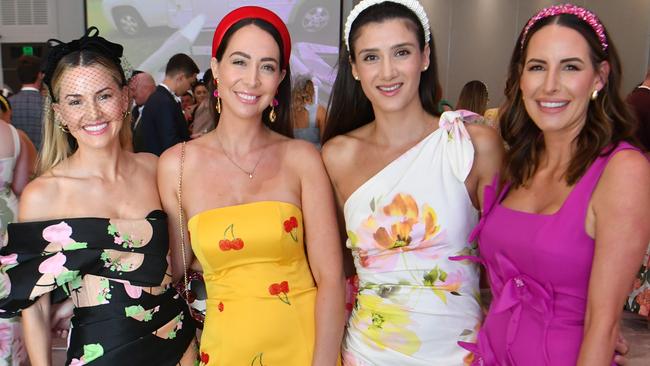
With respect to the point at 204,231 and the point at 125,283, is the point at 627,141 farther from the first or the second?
the point at 125,283

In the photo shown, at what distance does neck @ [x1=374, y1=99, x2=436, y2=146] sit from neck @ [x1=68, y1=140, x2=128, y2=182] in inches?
37.6

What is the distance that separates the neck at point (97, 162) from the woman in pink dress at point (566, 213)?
1.24 metres

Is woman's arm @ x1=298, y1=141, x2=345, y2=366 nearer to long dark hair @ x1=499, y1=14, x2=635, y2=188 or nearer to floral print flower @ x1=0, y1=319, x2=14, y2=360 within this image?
long dark hair @ x1=499, y1=14, x2=635, y2=188

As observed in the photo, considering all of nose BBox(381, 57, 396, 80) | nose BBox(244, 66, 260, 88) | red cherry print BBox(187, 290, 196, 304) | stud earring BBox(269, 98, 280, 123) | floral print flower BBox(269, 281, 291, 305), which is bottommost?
red cherry print BBox(187, 290, 196, 304)

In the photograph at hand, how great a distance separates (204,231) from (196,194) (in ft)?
0.48

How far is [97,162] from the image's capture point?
6.35 feet

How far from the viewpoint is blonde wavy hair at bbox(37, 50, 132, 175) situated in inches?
74.5

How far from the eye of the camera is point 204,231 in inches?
74.5

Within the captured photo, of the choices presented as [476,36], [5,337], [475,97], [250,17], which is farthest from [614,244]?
[476,36]

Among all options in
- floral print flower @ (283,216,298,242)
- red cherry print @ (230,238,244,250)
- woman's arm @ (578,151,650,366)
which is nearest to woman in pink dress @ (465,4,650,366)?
woman's arm @ (578,151,650,366)

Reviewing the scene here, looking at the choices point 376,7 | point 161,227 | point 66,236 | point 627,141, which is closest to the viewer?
point 627,141

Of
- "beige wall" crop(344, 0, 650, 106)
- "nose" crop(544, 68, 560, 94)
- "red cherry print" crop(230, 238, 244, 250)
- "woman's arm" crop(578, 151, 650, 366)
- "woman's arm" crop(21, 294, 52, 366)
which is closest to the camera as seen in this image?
"woman's arm" crop(578, 151, 650, 366)

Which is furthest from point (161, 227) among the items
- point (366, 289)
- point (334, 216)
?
point (366, 289)

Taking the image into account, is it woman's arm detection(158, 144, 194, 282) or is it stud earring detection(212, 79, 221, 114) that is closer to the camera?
woman's arm detection(158, 144, 194, 282)
